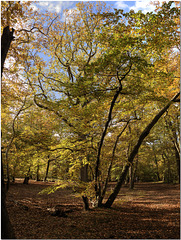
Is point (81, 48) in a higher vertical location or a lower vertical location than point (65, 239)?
higher

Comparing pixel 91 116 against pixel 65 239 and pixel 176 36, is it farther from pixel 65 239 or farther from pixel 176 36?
pixel 176 36

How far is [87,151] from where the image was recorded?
7.55 metres

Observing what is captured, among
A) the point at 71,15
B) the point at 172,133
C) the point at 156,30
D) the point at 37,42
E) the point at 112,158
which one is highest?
the point at 71,15

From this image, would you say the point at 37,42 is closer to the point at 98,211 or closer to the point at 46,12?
the point at 46,12

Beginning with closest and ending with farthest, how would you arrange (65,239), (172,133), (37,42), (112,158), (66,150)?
(65,239), (66,150), (112,158), (37,42), (172,133)

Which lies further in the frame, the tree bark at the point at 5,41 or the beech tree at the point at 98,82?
the beech tree at the point at 98,82

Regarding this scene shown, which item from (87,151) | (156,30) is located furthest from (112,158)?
(156,30)

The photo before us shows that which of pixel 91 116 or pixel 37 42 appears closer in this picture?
pixel 91 116

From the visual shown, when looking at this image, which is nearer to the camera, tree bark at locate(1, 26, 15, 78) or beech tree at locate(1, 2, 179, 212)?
tree bark at locate(1, 26, 15, 78)

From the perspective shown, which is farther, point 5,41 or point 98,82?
point 98,82

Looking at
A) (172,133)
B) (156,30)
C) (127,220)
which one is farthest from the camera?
(172,133)

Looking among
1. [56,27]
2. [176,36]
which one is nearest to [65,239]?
[176,36]

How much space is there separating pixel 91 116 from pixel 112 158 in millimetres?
2373

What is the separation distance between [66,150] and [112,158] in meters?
2.17
